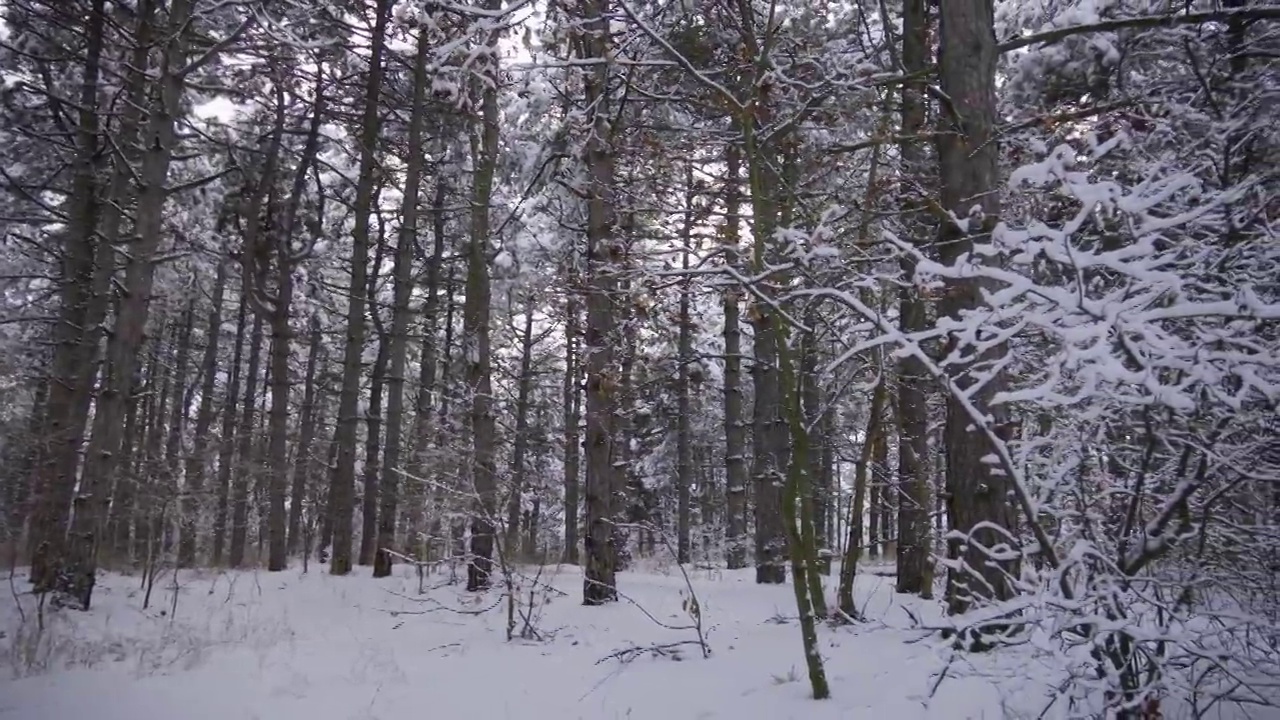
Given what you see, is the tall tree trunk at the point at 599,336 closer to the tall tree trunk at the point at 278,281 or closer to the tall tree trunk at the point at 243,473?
the tall tree trunk at the point at 278,281

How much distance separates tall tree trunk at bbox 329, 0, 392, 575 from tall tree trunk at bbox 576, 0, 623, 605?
185 inches

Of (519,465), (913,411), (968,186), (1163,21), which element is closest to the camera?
(1163,21)

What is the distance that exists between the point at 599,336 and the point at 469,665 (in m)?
3.85

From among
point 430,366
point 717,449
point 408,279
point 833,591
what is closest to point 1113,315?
point 833,591

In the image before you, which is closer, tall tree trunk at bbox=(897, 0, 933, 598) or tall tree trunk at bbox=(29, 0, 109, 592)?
tall tree trunk at bbox=(897, 0, 933, 598)

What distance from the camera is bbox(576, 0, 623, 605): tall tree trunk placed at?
8602 millimetres

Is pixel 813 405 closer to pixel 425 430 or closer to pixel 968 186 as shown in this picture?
pixel 425 430

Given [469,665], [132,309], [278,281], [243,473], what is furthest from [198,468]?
[469,665]

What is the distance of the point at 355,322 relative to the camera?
1227 centimetres

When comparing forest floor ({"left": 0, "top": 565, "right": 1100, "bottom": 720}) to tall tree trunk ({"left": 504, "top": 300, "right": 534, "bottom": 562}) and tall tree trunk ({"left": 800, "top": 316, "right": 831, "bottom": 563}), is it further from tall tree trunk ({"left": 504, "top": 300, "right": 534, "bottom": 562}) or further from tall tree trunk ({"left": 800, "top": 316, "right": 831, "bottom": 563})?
tall tree trunk ({"left": 800, "top": 316, "right": 831, "bottom": 563})

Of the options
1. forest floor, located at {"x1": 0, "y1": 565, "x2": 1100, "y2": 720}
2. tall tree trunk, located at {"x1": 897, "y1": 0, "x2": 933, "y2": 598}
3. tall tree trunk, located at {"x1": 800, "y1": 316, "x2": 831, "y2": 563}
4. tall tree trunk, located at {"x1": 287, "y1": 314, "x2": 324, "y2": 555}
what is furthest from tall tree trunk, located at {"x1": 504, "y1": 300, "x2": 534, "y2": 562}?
tall tree trunk, located at {"x1": 287, "y1": 314, "x2": 324, "y2": 555}

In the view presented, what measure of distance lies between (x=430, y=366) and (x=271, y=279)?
14.4 feet

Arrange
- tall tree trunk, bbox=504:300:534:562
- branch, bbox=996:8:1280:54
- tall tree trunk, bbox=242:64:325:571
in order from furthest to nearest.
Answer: tall tree trunk, bbox=242:64:325:571
tall tree trunk, bbox=504:300:534:562
branch, bbox=996:8:1280:54

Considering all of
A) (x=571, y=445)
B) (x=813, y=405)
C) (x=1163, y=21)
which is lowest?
(x=571, y=445)
